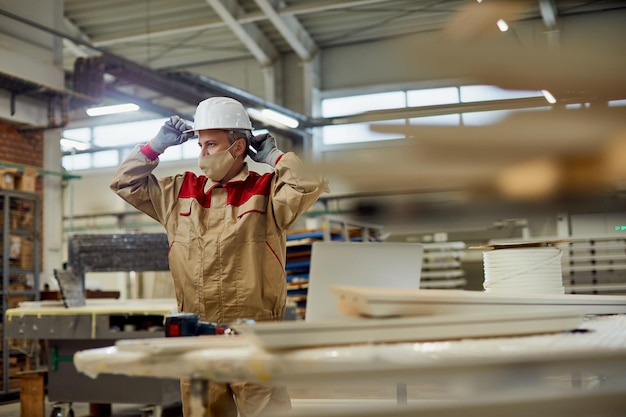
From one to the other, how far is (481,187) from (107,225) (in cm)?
1839

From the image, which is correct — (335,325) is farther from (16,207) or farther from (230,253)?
(16,207)

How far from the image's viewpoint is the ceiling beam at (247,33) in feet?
40.6

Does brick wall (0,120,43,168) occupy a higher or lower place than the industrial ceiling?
lower

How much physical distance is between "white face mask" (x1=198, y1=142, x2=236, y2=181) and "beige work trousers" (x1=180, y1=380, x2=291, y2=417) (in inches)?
32.2

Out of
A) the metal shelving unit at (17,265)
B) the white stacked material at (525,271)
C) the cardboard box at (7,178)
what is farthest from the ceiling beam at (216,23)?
the white stacked material at (525,271)

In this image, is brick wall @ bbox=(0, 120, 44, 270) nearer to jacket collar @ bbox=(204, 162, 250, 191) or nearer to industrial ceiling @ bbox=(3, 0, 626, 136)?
industrial ceiling @ bbox=(3, 0, 626, 136)

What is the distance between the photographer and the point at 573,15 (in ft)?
1.97

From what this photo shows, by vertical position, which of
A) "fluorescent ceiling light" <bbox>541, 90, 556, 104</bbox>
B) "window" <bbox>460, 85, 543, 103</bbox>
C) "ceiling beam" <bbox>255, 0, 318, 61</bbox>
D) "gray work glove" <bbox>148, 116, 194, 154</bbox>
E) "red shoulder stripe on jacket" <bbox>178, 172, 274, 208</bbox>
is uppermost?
"ceiling beam" <bbox>255, 0, 318, 61</bbox>

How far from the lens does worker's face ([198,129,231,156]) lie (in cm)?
294

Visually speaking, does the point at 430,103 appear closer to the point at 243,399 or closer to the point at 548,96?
the point at 548,96

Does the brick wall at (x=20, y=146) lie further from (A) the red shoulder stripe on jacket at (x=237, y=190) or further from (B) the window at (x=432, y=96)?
(B) the window at (x=432, y=96)

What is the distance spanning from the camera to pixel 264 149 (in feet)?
9.66

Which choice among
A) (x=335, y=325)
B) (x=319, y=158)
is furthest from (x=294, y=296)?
(x=319, y=158)

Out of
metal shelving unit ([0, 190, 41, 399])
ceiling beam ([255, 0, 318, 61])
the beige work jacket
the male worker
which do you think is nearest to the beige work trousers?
the male worker
